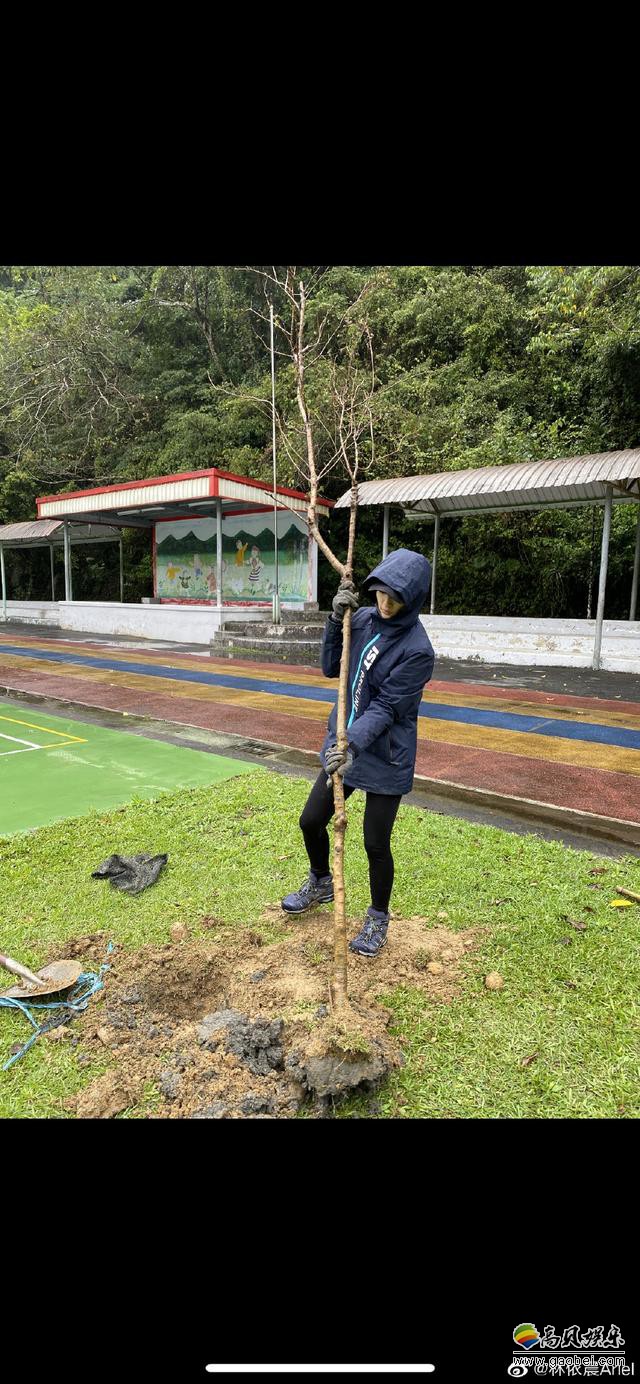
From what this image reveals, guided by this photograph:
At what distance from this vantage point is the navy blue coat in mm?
2715

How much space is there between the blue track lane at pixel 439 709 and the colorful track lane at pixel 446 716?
1 cm

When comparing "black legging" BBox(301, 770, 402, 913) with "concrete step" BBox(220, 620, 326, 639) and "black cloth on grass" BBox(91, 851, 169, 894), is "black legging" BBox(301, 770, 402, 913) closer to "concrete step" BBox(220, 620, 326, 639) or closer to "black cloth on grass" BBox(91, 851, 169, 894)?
"black cloth on grass" BBox(91, 851, 169, 894)

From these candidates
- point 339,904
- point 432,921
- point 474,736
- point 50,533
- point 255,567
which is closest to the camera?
point 339,904

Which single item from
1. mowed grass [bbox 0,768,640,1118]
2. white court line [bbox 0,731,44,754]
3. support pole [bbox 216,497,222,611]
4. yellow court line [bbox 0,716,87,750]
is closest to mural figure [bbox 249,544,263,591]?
support pole [bbox 216,497,222,611]

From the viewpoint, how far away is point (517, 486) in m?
11.5

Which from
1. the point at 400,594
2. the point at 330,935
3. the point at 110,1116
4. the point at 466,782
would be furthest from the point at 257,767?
the point at 110,1116

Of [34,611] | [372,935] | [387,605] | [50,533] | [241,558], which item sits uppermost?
[50,533]

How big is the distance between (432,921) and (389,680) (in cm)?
122

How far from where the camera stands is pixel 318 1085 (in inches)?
84.2

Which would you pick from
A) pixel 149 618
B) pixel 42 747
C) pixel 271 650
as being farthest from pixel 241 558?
pixel 42 747

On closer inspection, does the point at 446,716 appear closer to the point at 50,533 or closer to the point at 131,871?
the point at 131,871

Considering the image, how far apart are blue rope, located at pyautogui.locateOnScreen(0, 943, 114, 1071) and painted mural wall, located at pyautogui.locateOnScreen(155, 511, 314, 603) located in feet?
48.4

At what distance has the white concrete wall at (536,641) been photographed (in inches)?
482

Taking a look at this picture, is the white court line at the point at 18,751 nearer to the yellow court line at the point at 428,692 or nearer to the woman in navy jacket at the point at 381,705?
the yellow court line at the point at 428,692
